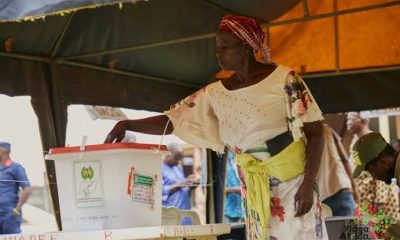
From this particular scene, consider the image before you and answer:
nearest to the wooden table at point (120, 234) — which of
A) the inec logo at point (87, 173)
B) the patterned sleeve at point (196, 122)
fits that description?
the inec logo at point (87, 173)

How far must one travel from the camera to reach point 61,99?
454 centimetres

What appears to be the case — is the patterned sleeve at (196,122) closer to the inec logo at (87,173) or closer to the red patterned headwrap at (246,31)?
the red patterned headwrap at (246,31)

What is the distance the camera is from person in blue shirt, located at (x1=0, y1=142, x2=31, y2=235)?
5.75 meters

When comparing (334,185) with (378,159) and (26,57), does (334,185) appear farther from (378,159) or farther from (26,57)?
(26,57)

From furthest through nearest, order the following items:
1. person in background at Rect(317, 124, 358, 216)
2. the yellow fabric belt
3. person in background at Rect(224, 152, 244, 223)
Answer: person in background at Rect(224, 152, 244, 223), person in background at Rect(317, 124, 358, 216), the yellow fabric belt

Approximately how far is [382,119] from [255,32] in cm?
931

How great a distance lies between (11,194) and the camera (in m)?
6.25

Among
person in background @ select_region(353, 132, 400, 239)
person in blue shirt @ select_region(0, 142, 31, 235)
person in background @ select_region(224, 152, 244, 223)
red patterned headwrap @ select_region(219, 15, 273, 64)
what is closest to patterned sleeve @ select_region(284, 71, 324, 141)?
red patterned headwrap @ select_region(219, 15, 273, 64)

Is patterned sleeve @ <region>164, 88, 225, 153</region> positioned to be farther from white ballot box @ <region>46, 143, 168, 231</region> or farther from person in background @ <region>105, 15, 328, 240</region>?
white ballot box @ <region>46, 143, 168, 231</region>

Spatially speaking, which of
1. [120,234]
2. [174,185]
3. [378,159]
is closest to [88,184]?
[120,234]

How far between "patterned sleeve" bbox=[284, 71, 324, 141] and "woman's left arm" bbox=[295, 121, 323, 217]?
0.13ft

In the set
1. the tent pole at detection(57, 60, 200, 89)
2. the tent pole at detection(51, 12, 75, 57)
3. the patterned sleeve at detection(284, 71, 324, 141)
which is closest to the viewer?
the patterned sleeve at detection(284, 71, 324, 141)

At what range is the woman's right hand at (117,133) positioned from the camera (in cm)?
307

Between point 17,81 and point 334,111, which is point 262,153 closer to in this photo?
point 17,81
